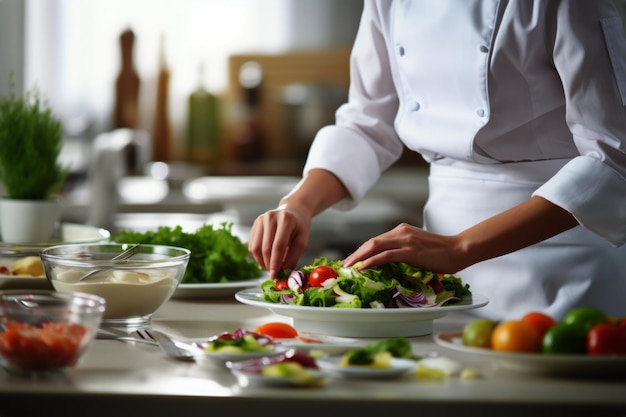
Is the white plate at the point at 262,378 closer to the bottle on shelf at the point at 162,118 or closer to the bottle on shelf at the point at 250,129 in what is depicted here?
the bottle on shelf at the point at 250,129

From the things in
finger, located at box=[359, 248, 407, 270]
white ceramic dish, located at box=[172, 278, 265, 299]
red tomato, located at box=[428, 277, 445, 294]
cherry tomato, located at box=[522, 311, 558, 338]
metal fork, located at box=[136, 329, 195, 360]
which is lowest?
white ceramic dish, located at box=[172, 278, 265, 299]

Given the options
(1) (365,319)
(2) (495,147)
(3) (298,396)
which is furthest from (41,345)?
(2) (495,147)

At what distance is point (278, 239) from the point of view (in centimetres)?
147

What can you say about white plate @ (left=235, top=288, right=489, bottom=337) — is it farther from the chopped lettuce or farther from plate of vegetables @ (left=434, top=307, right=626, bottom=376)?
the chopped lettuce

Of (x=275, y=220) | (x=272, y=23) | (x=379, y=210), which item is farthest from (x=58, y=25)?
(x=275, y=220)

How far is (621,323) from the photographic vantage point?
1067 mm

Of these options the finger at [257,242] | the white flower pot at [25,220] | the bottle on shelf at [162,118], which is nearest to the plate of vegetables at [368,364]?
the finger at [257,242]

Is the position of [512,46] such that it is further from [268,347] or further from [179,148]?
[179,148]

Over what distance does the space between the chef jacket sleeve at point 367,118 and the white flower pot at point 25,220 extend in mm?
522

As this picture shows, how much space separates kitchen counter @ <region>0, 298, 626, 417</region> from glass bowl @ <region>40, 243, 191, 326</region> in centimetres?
26

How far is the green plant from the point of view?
179 centimetres

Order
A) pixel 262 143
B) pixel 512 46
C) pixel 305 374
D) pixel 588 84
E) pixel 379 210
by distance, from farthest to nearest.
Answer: pixel 262 143 < pixel 379 210 < pixel 512 46 < pixel 588 84 < pixel 305 374

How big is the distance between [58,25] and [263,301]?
13.0 ft

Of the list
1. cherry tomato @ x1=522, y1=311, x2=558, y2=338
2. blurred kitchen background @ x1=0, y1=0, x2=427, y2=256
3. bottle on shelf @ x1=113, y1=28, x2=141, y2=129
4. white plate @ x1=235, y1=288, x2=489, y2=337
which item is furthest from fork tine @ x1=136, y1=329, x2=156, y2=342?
bottle on shelf @ x1=113, y1=28, x2=141, y2=129
